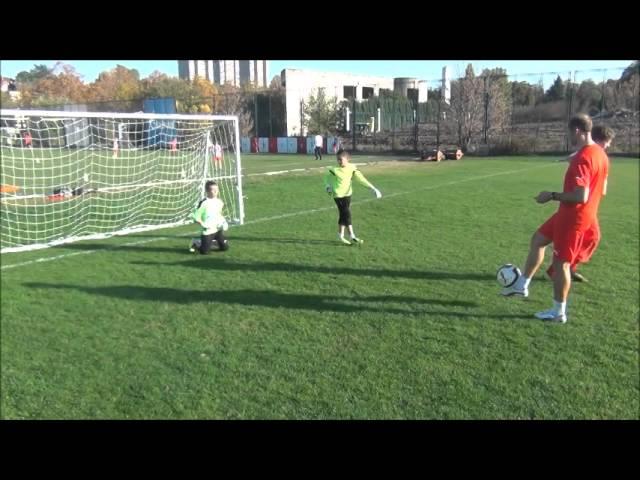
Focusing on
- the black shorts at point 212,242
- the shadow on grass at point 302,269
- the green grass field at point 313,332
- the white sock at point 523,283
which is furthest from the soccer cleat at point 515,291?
the black shorts at point 212,242

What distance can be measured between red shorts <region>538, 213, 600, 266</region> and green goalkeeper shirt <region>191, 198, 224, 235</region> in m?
6.24

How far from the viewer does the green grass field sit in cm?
414

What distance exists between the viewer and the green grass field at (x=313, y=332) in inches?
163

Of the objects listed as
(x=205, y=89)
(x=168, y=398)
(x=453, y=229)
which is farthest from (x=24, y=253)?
(x=205, y=89)

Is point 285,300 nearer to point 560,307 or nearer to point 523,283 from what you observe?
point 523,283

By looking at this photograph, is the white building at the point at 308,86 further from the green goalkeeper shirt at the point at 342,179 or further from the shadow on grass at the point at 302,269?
the shadow on grass at the point at 302,269

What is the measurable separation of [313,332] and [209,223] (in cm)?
453

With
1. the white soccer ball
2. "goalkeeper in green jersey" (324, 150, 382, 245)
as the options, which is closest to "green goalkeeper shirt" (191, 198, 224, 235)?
"goalkeeper in green jersey" (324, 150, 382, 245)

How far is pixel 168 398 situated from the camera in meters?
4.26

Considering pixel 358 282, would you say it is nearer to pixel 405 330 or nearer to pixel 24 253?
pixel 405 330

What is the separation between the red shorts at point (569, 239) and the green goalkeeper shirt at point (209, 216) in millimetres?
6238

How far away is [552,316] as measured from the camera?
5.61 meters

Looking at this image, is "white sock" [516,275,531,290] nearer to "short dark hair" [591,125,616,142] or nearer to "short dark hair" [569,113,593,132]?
"short dark hair" [591,125,616,142]
